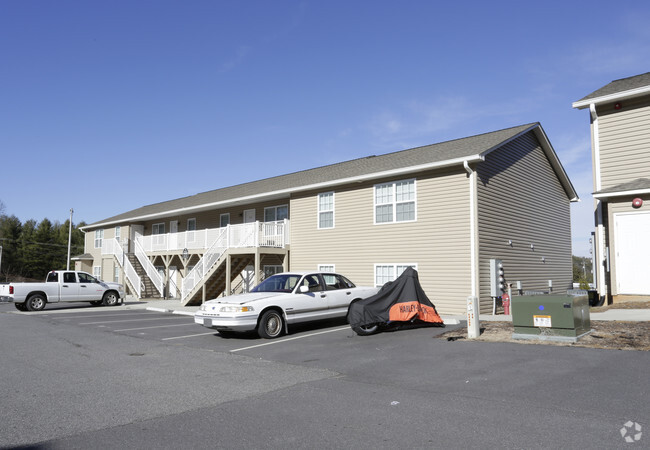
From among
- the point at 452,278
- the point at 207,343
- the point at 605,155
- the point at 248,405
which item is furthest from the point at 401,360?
the point at 605,155

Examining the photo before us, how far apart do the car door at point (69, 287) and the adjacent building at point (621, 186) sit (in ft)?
71.2

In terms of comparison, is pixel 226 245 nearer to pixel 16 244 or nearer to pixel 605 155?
pixel 605 155

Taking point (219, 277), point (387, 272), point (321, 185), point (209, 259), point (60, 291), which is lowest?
point (60, 291)

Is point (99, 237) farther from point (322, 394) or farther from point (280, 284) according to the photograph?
point (322, 394)

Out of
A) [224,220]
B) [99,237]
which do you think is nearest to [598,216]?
[224,220]

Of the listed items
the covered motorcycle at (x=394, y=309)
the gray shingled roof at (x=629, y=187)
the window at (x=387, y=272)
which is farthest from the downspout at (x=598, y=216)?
the covered motorcycle at (x=394, y=309)

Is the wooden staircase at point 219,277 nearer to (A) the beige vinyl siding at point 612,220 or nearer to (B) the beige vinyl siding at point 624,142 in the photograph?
(A) the beige vinyl siding at point 612,220

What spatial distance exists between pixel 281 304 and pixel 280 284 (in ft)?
3.51

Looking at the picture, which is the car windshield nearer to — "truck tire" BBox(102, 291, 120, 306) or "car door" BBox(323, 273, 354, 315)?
"car door" BBox(323, 273, 354, 315)

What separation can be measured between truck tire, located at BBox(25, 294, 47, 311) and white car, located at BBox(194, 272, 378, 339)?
1354cm

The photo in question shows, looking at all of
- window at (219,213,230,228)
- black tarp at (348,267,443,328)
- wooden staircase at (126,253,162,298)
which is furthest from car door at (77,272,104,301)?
black tarp at (348,267,443,328)

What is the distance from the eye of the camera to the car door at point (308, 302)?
11758 mm

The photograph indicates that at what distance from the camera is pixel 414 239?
53.3 ft

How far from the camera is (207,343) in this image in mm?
11047
